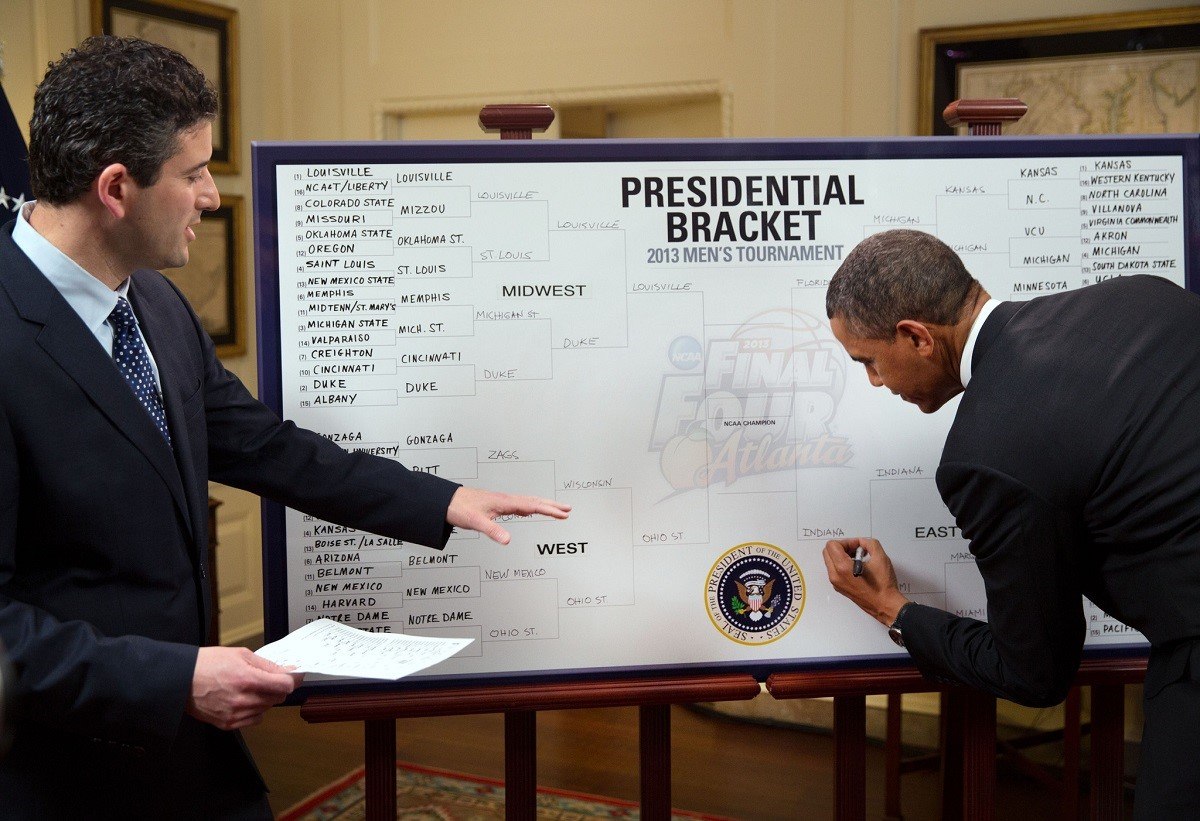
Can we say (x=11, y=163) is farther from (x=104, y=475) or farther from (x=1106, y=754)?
(x=1106, y=754)

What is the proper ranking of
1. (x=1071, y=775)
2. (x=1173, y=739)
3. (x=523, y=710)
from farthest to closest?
(x=1071, y=775)
(x=523, y=710)
(x=1173, y=739)

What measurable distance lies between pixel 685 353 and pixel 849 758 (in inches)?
32.7

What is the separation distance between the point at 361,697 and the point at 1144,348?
1375 mm

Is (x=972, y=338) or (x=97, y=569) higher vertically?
(x=972, y=338)

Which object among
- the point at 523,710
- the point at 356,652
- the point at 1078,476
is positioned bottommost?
the point at 523,710

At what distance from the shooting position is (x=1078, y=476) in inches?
57.2

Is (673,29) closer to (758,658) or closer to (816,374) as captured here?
(816,374)

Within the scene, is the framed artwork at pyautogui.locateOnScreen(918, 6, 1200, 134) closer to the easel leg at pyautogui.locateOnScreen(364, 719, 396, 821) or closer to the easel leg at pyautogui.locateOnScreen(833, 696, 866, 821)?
the easel leg at pyautogui.locateOnScreen(833, 696, 866, 821)

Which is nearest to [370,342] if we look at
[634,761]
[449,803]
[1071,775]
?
[1071,775]

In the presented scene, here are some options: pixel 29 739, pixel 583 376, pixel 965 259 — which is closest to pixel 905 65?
pixel 965 259

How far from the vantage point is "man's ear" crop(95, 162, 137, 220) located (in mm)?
1388

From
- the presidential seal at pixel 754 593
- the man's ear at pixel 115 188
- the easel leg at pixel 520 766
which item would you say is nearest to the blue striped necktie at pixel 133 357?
the man's ear at pixel 115 188

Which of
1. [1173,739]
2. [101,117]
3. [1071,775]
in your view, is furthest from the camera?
[1071,775]

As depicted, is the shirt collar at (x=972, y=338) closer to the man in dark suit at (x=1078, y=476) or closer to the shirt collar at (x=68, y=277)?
the man in dark suit at (x=1078, y=476)
